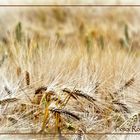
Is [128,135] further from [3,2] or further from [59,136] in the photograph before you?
[3,2]

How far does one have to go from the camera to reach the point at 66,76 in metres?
5.14

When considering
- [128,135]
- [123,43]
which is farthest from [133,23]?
[128,135]

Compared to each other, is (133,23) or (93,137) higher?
(133,23)

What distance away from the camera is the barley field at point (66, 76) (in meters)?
5.14

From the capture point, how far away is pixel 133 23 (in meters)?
5.15

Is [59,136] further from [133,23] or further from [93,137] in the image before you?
[133,23]

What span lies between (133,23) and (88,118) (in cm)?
38

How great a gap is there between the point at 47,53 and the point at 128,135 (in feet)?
1.36

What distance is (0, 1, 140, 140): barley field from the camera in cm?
514

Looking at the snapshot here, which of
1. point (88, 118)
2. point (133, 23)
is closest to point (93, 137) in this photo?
point (88, 118)

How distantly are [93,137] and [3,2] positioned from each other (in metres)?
0.58

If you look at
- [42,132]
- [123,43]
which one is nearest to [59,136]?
[42,132]

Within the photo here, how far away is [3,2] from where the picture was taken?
5.12 m

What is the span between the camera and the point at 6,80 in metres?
5.14
